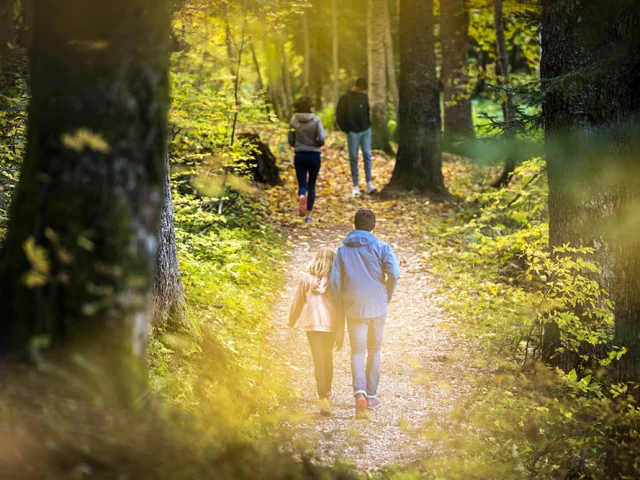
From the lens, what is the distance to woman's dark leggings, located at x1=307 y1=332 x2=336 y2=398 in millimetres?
5840

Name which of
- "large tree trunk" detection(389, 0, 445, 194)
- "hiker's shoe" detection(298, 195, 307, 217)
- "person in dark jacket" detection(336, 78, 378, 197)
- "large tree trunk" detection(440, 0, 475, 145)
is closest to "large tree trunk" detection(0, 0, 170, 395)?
"hiker's shoe" detection(298, 195, 307, 217)

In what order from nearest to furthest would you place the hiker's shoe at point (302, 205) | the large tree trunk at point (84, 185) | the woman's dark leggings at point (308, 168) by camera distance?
the large tree trunk at point (84, 185), the woman's dark leggings at point (308, 168), the hiker's shoe at point (302, 205)

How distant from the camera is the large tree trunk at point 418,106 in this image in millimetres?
13273

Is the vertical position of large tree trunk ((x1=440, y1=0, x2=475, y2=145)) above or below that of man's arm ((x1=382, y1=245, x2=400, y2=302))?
above

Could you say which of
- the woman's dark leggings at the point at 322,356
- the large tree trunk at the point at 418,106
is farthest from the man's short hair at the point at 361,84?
the woman's dark leggings at the point at 322,356

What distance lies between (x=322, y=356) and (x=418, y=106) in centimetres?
887

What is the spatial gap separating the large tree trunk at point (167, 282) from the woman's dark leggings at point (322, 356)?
4.11ft

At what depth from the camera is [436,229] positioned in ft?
39.0

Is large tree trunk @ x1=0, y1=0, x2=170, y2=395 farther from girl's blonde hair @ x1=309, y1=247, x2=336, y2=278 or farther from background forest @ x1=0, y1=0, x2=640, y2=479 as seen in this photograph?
girl's blonde hair @ x1=309, y1=247, x2=336, y2=278

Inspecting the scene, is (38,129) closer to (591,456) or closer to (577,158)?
(591,456)

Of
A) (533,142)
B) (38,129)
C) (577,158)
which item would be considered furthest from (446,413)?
(38,129)

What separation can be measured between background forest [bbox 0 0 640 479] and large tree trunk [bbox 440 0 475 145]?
14.5 ft

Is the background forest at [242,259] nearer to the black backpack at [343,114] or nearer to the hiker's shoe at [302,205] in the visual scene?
the hiker's shoe at [302,205]

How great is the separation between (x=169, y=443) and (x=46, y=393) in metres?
0.53
